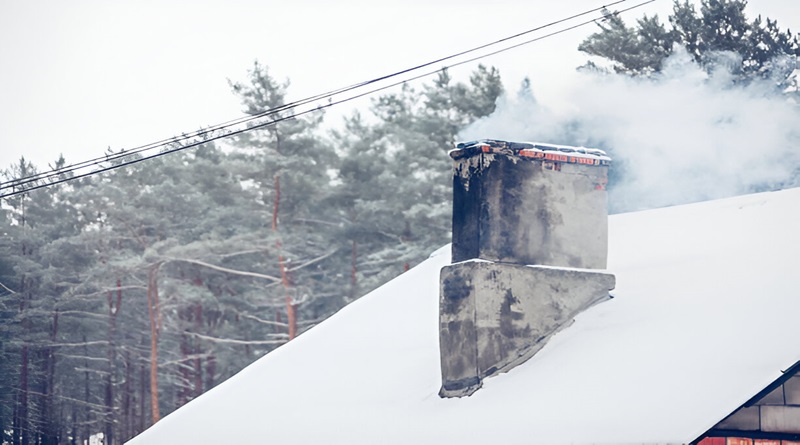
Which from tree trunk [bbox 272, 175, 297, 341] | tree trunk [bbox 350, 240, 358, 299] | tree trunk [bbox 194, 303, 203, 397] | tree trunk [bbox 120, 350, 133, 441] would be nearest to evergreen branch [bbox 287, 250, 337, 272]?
tree trunk [bbox 272, 175, 297, 341]

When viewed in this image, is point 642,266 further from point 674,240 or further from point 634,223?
point 634,223

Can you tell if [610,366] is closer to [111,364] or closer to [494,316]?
[494,316]

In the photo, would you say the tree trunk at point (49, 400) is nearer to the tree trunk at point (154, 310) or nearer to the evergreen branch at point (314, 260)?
the tree trunk at point (154, 310)

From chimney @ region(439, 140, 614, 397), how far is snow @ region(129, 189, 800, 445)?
0.72 feet

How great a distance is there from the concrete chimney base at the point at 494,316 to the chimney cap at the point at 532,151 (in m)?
1.00

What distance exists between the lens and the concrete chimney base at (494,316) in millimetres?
9039

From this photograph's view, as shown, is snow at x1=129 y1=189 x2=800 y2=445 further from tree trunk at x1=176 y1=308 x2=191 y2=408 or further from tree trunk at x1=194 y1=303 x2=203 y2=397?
tree trunk at x1=176 y1=308 x2=191 y2=408

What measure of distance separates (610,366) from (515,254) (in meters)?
1.31

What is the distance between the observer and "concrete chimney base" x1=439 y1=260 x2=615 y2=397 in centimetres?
904

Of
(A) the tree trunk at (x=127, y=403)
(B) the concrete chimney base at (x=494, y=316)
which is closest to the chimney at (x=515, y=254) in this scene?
(B) the concrete chimney base at (x=494, y=316)

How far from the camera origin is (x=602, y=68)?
1254 inches

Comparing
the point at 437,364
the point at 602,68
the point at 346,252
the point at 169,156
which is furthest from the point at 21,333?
the point at 437,364

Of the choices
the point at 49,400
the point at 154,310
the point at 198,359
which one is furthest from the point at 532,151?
the point at 49,400

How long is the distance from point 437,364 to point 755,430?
11.4 feet
